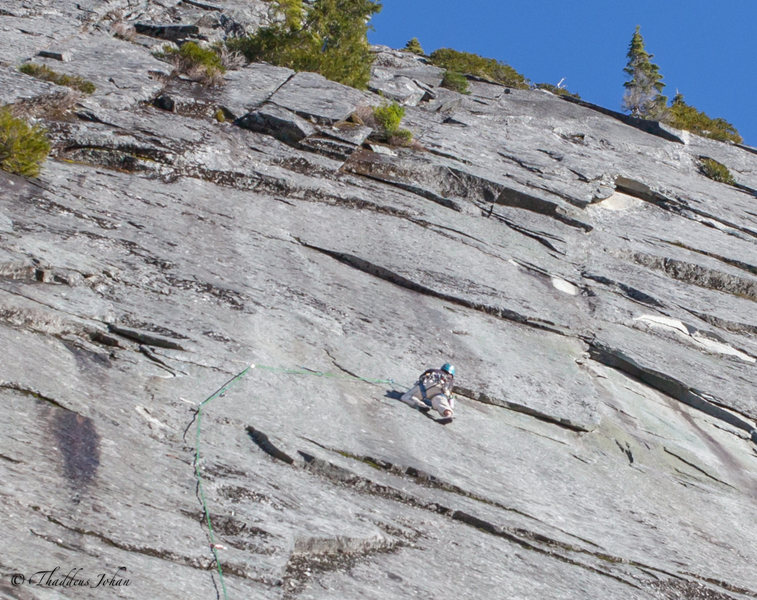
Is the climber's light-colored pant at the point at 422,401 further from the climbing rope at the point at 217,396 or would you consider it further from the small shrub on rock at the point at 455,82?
the small shrub on rock at the point at 455,82

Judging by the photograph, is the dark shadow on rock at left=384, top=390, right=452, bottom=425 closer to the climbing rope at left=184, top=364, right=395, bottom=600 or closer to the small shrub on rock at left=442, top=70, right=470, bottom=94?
the climbing rope at left=184, top=364, right=395, bottom=600

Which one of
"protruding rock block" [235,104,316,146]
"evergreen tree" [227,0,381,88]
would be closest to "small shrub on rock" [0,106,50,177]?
"protruding rock block" [235,104,316,146]

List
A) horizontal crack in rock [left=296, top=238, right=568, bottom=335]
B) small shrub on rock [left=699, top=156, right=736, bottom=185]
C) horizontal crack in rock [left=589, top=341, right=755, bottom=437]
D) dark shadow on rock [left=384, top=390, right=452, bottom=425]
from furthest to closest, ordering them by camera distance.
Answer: small shrub on rock [left=699, top=156, right=736, bottom=185], horizontal crack in rock [left=296, top=238, right=568, bottom=335], horizontal crack in rock [left=589, top=341, right=755, bottom=437], dark shadow on rock [left=384, top=390, right=452, bottom=425]

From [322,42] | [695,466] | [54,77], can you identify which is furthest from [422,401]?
[322,42]

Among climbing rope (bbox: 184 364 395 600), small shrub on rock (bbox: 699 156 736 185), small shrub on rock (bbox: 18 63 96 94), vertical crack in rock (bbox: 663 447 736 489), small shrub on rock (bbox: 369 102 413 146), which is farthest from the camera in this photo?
small shrub on rock (bbox: 699 156 736 185)

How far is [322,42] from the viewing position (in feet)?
77.5

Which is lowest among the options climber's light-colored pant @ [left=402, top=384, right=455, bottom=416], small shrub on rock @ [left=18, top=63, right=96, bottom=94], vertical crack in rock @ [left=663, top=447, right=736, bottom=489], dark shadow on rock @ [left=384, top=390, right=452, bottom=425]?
dark shadow on rock @ [left=384, top=390, right=452, bottom=425]

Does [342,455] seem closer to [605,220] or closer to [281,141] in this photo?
[281,141]

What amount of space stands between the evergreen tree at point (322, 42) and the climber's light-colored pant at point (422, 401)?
14.4m

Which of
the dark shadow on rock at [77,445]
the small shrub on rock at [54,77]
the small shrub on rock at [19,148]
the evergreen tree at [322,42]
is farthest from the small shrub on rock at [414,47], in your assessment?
the dark shadow on rock at [77,445]

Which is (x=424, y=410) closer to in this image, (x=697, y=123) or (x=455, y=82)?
(x=455, y=82)

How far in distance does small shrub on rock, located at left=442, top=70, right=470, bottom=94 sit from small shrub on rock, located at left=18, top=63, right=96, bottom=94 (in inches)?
577

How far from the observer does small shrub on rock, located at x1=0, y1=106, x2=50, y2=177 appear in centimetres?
1268

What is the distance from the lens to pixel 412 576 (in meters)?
7.71
